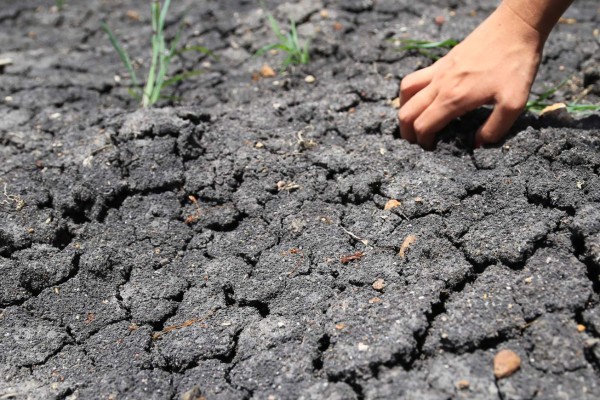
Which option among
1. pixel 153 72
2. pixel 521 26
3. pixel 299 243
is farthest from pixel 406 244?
pixel 153 72

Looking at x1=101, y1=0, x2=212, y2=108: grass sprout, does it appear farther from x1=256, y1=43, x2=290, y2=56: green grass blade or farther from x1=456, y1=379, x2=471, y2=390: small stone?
x1=456, y1=379, x2=471, y2=390: small stone

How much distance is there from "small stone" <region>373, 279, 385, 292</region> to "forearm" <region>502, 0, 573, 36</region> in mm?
814

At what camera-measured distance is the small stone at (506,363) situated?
4.63ft

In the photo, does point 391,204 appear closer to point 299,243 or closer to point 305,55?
point 299,243

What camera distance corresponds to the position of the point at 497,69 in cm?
185

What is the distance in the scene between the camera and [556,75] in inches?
96.6

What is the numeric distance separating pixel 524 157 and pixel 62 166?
4.66ft

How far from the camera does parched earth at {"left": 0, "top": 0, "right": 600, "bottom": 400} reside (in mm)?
1502

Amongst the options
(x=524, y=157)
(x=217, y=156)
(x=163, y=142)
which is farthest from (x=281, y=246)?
(x=524, y=157)

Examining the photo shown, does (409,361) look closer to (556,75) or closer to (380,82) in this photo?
(380,82)

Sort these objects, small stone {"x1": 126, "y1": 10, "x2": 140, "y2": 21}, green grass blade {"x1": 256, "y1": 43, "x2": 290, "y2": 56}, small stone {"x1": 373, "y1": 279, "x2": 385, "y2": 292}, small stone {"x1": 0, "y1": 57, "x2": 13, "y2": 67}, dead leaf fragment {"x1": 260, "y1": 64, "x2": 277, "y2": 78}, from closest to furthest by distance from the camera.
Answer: small stone {"x1": 373, "y1": 279, "x2": 385, "y2": 292} → green grass blade {"x1": 256, "y1": 43, "x2": 290, "y2": 56} → dead leaf fragment {"x1": 260, "y1": 64, "x2": 277, "y2": 78} → small stone {"x1": 0, "y1": 57, "x2": 13, "y2": 67} → small stone {"x1": 126, "y1": 10, "x2": 140, "y2": 21}

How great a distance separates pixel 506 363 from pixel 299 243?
65 cm

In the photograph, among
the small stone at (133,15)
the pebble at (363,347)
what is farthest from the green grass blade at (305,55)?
the pebble at (363,347)

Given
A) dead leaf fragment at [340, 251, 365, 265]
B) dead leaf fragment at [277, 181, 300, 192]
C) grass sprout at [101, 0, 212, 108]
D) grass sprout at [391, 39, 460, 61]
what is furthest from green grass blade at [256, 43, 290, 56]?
dead leaf fragment at [340, 251, 365, 265]
